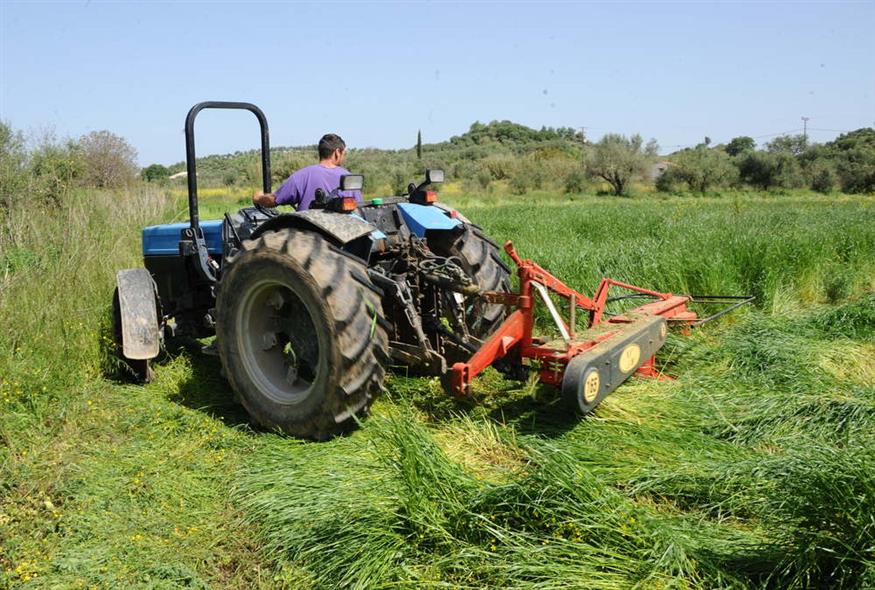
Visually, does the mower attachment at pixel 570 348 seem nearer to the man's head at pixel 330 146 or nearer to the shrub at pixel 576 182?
the man's head at pixel 330 146

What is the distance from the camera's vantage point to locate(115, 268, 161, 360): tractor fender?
176 inches

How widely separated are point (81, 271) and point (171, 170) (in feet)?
163

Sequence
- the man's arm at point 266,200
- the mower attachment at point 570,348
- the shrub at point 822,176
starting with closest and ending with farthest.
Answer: the mower attachment at point 570,348 → the man's arm at point 266,200 → the shrub at point 822,176

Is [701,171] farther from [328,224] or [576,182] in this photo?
[328,224]

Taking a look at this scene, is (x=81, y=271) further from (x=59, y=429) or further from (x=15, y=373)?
(x=59, y=429)

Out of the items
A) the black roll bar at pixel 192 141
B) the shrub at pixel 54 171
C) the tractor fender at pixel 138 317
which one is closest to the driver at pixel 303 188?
the black roll bar at pixel 192 141

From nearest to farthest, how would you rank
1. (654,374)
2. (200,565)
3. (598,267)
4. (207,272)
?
(200,565) → (654,374) → (207,272) → (598,267)

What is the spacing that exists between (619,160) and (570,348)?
37700 mm

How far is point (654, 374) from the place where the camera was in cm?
430

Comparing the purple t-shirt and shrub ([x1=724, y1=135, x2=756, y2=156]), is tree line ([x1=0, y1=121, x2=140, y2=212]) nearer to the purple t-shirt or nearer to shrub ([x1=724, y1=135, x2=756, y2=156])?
the purple t-shirt

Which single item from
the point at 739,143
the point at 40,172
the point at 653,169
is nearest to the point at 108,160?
the point at 40,172

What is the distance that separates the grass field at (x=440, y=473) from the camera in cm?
224

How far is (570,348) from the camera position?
11.1 feet

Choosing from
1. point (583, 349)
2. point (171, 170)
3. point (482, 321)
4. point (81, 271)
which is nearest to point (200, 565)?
point (583, 349)
